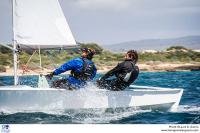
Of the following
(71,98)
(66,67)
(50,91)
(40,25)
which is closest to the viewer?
(50,91)

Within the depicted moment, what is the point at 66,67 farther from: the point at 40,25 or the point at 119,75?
the point at 40,25

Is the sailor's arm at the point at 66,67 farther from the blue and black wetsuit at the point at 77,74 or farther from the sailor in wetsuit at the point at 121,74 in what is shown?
the sailor in wetsuit at the point at 121,74

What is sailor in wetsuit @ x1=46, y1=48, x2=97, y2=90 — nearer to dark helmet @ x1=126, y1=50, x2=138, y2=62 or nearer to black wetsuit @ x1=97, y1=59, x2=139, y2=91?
black wetsuit @ x1=97, y1=59, x2=139, y2=91

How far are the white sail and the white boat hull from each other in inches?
39.9

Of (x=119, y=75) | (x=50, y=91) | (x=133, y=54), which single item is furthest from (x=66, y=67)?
(x=133, y=54)

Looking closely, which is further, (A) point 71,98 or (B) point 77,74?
(B) point 77,74

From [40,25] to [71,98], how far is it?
1.67m

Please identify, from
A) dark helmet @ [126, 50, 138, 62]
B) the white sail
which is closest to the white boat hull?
dark helmet @ [126, 50, 138, 62]

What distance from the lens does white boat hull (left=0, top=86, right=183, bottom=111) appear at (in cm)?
794

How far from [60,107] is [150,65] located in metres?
28.9

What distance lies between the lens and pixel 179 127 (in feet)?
17.8

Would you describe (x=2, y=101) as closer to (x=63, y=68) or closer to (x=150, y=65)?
(x=63, y=68)

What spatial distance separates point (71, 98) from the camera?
8094 mm

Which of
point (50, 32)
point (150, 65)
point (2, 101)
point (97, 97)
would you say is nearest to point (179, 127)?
point (97, 97)
